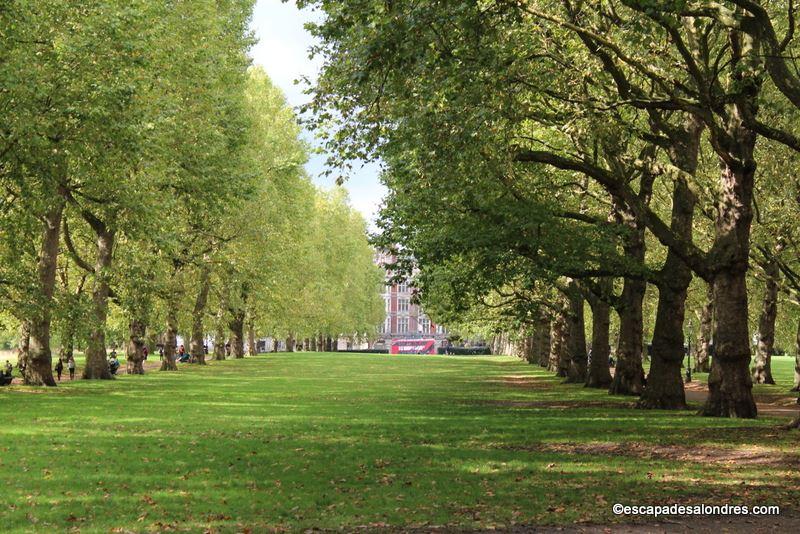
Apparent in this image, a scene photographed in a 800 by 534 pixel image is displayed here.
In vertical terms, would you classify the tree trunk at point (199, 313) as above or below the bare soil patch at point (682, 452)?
above

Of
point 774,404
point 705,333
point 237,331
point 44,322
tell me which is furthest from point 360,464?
point 237,331

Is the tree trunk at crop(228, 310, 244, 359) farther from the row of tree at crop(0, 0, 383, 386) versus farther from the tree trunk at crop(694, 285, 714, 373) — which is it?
the tree trunk at crop(694, 285, 714, 373)

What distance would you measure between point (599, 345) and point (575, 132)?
15922 mm

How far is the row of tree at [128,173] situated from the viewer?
83.1 feet

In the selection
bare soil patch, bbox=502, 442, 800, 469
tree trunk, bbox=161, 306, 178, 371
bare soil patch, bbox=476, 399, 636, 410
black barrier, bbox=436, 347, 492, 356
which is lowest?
black barrier, bbox=436, 347, 492, 356

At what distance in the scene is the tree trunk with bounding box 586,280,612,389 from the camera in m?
33.9

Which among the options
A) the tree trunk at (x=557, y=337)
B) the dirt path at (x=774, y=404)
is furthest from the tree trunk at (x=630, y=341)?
the tree trunk at (x=557, y=337)

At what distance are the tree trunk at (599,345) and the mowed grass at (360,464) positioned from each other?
8.19 m

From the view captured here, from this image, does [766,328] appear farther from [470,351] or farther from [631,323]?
[470,351]

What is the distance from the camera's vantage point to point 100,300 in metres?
37.4

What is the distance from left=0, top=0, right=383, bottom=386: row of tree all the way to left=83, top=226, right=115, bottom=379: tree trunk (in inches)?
3.6

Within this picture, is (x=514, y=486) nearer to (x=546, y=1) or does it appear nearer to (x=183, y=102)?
(x=546, y=1)

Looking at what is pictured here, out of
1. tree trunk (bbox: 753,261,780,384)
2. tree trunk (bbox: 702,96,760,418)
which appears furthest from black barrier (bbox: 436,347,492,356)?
tree trunk (bbox: 702,96,760,418)

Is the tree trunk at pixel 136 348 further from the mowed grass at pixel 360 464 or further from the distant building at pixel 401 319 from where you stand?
the distant building at pixel 401 319
